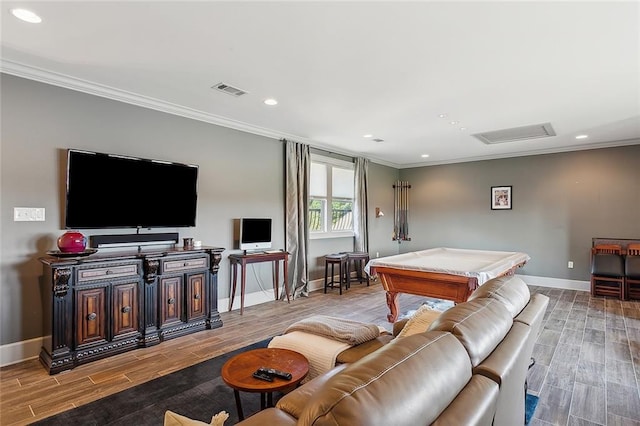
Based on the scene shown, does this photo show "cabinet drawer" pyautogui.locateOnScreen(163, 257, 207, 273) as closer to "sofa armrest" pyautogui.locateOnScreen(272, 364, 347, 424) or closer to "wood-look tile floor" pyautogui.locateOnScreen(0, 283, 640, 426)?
"wood-look tile floor" pyautogui.locateOnScreen(0, 283, 640, 426)

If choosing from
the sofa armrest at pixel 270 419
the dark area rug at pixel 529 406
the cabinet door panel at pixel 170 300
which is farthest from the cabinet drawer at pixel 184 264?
the dark area rug at pixel 529 406

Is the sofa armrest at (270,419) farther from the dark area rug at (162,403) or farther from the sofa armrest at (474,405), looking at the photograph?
the dark area rug at (162,403)

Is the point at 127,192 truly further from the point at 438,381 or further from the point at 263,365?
the point at 438,381

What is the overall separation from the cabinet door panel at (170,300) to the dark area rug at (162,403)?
3.04 feet

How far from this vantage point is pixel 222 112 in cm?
424

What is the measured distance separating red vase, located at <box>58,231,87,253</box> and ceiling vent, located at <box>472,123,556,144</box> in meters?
5.45

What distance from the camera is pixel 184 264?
3.69 m

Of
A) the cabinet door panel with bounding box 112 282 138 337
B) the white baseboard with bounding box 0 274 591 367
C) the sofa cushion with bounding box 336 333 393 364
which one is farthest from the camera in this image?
the cabinet door panel with bounding box 112 282 138 337

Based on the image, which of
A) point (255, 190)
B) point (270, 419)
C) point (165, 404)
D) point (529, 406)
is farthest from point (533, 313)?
point (255, 190)

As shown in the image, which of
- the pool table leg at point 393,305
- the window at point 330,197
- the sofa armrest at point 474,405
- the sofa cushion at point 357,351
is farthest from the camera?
the window at point 330,197

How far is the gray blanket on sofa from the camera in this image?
2086mm

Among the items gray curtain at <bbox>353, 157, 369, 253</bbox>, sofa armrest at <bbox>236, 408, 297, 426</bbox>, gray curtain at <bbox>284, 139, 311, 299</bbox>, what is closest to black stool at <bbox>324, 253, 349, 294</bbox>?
gray curtain at <bbox>284, 139, 311, 299</bbox>

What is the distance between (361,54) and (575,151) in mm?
5578

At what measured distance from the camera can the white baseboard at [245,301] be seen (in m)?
2.93
